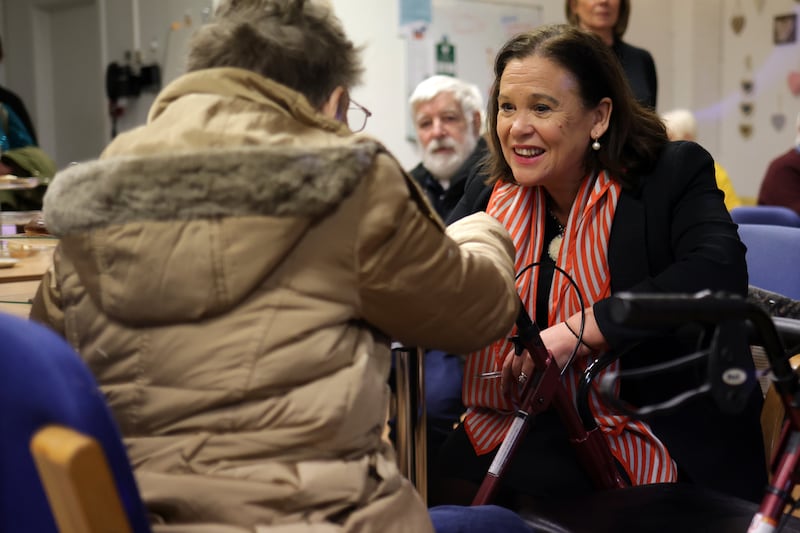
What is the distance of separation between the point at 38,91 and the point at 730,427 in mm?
5910

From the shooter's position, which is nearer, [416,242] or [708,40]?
[416,242]

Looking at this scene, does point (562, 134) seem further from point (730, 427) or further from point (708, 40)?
point (708, 40)

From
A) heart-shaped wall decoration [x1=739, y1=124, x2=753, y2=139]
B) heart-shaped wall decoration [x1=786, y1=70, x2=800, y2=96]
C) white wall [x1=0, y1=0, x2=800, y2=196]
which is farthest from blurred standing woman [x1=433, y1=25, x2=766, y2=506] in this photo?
heart-shaped wall decoration [x1=739, y1=124, x2=753, y2=139]

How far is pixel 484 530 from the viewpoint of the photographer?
1222 mm

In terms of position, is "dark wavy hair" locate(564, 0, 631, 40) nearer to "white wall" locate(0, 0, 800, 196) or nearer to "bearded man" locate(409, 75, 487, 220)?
"bearded man" locate(409, 75, 487, 220)

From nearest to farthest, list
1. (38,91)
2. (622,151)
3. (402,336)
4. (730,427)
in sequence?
(402,336)
(730,427)
(622,151)
(38,91)

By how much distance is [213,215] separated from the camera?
1017 millimetres

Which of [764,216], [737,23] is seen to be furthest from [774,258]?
[737,23]

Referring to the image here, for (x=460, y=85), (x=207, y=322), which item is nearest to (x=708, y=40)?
(x=460, y=85)

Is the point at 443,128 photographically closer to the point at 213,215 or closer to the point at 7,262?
the point at 7,262

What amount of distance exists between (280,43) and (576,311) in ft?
3.02

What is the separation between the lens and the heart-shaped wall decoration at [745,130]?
22.3 ft

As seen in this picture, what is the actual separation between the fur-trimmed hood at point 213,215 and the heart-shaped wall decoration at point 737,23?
650 cm

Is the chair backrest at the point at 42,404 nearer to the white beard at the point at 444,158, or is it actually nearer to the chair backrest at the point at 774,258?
the chair backrest at the point at 774,258
